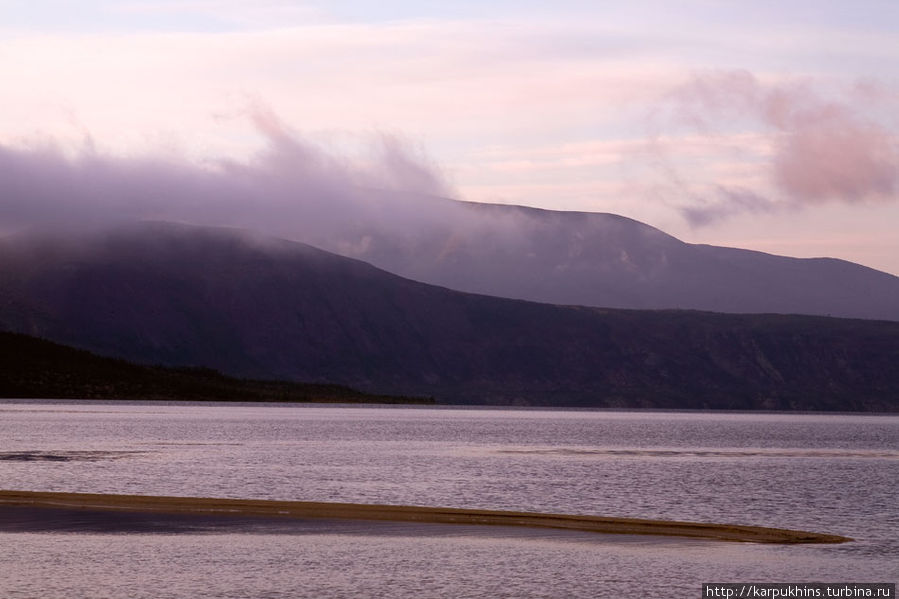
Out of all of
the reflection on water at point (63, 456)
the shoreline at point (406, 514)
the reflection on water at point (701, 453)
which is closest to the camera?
the shoreline at point (406, 514)

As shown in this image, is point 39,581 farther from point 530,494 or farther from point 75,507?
point 530,494

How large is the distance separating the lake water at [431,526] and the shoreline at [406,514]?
5.98 ft

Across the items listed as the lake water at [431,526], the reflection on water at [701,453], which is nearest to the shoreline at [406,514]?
the lake water at [431,526]

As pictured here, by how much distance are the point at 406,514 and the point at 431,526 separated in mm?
2965

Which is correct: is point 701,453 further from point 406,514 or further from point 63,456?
point 406,514

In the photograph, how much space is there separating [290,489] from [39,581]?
118 feet

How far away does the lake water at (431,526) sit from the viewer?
39875 millimetres

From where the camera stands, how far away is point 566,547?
4769 cm

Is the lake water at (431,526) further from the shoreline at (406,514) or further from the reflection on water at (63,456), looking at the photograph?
the shoreline at (406,514)

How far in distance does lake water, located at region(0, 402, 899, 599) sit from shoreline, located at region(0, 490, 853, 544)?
1.82m

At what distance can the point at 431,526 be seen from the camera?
53000 mm

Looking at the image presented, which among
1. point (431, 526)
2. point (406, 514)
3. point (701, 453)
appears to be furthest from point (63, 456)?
point (701, 453)

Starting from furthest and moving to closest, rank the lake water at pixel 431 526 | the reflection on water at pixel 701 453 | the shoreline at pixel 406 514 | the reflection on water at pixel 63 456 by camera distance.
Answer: the reflection on water at pixel 701 453 < the reflection on water at pixel 63 456 < the shoreline at pixel 406 514 < the lake water at pixel 431 526

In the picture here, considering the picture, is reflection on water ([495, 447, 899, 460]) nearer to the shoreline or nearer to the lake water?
the lake water
